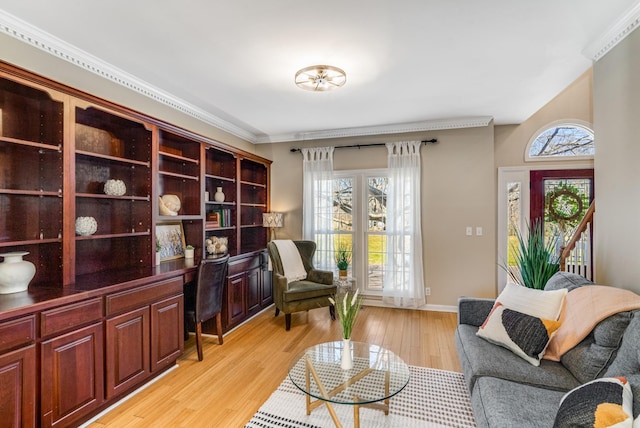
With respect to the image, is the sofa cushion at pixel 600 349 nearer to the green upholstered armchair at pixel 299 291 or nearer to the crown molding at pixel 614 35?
the crown molding at pixel 614 35

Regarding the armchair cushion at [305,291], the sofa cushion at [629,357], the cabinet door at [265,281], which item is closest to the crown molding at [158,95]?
the cabinet door at [265,281]

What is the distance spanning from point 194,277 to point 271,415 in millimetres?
1497

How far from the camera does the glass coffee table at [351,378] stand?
1791 millimetres

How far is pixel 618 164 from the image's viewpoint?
7.21ft

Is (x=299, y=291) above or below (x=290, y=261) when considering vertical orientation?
below

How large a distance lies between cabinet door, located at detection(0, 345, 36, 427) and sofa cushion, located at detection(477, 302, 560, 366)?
284 cm

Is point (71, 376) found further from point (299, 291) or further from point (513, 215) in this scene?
point (513, 215)

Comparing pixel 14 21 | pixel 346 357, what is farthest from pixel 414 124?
pixel 14 21

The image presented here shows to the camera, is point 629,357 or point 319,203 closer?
point 629,357

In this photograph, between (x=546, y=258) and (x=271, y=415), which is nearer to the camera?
(x=271, y=415)

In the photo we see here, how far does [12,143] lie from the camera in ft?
6.77

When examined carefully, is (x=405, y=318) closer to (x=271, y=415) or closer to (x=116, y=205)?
(x=271, y=415)

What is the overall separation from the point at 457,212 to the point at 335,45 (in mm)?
2964

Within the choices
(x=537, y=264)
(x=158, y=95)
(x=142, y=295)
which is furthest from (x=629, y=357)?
(x=158, y=95)
